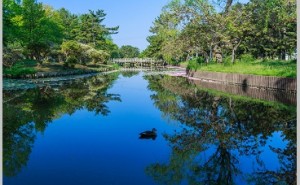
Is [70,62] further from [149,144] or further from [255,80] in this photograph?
[149,144]

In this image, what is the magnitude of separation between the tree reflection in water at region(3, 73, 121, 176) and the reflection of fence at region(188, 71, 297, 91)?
49.5 ft

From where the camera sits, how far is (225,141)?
15.8 m

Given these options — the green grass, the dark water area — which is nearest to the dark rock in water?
the dark water area

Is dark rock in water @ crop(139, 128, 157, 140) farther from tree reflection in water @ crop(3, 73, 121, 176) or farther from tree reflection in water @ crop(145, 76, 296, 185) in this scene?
tree reflection in water @ crop(3, 73, 121, 176)

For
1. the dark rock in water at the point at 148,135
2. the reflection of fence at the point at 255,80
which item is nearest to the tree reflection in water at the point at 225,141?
the dark rock in water at the point at 148,135

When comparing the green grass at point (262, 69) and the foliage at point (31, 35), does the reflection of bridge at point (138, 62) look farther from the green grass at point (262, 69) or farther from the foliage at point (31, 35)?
the green grass at point (262, 69)

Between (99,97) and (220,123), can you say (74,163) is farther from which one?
(99,97)

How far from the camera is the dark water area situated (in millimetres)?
11562

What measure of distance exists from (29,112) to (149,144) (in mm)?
10951

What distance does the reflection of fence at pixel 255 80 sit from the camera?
3244 centimetres

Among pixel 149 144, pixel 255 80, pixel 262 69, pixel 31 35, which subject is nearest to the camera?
pixel 149 144

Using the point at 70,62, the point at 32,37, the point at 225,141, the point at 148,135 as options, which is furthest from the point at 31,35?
the point at 225,141

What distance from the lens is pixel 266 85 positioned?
35750mm

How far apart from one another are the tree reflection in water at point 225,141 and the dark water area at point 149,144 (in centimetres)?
3
